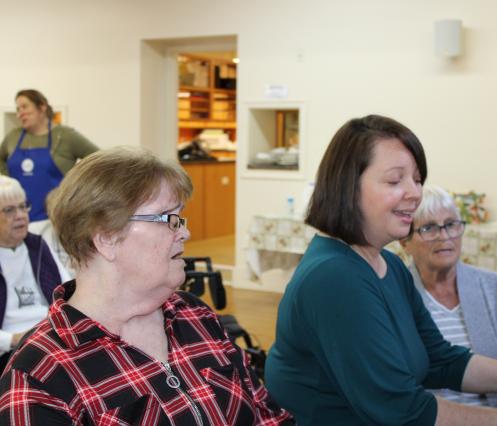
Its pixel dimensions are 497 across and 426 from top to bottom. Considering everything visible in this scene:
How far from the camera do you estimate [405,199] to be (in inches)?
67.8

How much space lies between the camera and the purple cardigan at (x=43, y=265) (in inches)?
113

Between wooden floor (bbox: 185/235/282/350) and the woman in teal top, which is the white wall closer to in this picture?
wooden floor (bbox: 185/235/282/350)

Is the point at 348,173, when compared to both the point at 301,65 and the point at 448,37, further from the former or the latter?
the point at 301,65

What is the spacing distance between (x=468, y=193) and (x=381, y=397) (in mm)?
4327

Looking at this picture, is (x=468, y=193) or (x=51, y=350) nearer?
(x=51, y=350)

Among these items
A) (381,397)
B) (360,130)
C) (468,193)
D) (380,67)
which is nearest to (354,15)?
(380,67)

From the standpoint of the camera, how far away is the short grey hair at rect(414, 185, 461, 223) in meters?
2.30

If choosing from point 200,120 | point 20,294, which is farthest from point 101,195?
point 200,120

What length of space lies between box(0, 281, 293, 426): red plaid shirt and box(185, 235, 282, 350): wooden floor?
3.11 m

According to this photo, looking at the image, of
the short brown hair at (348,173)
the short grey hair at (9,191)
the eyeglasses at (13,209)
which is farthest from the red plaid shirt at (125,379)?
the short grey hair at (9,191)

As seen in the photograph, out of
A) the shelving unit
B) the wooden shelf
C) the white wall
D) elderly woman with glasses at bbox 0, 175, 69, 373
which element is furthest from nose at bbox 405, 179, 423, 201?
the wooden shelf

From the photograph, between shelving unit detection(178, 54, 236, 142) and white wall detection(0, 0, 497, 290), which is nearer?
white wall detection(0, 0, 497, 290)

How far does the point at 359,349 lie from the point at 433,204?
912mm

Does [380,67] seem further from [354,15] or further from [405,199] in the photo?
[405,199]
